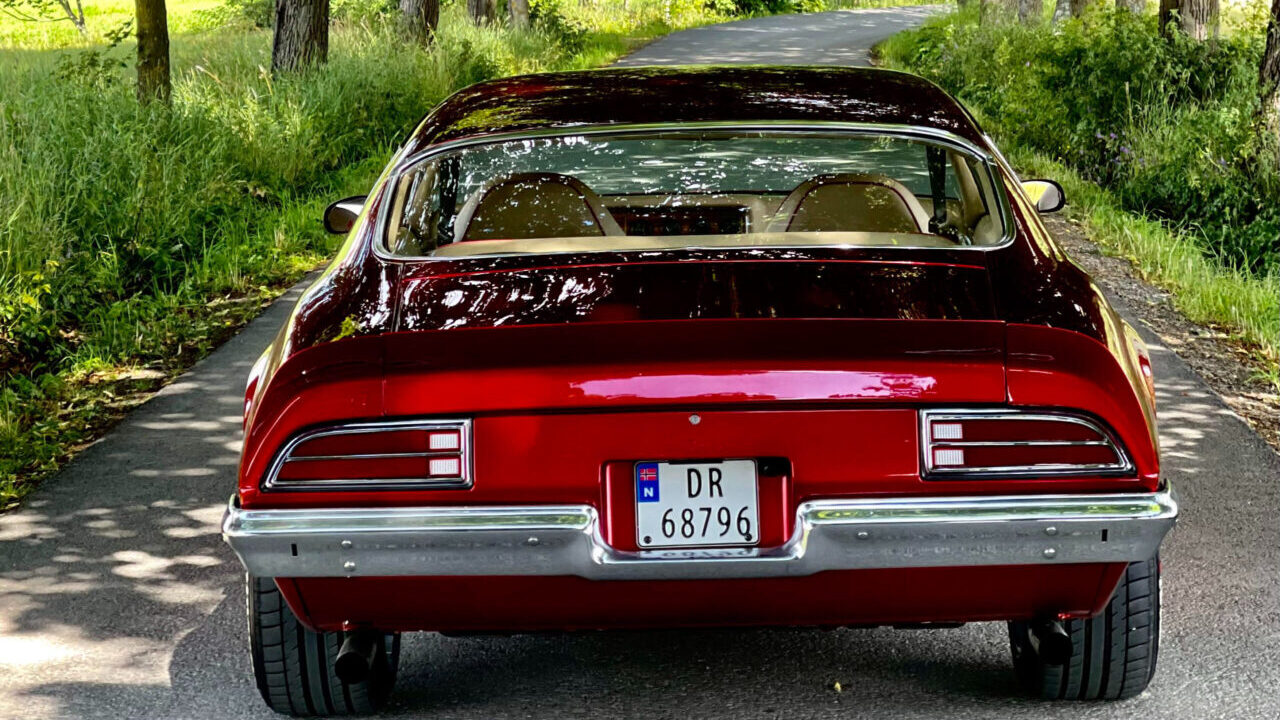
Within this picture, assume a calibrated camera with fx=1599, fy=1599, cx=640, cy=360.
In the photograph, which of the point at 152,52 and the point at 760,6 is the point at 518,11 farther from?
the point at 760,6

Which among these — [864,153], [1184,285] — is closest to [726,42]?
[864,153]

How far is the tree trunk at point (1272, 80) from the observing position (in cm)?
1148

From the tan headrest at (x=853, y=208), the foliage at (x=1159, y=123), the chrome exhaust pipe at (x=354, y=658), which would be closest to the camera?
the chrome exhaust pipe at (x=354, y=658)

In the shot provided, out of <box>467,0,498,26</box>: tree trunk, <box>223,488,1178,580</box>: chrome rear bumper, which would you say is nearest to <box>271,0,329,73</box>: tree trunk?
<box>467,0,498,26</box>: tree trunk

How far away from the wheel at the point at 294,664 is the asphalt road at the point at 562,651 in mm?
166

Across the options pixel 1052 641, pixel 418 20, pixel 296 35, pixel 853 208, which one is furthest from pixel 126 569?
pixel 418 20

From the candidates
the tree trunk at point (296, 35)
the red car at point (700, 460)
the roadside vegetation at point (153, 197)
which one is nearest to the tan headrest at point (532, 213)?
the red car at point (700, 460)

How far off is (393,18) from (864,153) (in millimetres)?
8329

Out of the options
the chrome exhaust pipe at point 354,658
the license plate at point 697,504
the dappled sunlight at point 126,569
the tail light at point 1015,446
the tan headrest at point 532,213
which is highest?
the tan headrest at point 532,213

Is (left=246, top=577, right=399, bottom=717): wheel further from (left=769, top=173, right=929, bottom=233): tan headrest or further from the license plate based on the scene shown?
(left=769, top=173, right=929, bottom=233): tan headrest

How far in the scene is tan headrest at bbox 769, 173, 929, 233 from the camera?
13.8 feet

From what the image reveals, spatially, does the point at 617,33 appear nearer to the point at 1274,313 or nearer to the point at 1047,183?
the point at 1274,313

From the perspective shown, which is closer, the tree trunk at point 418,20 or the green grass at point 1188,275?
the green grass at point 1188,275

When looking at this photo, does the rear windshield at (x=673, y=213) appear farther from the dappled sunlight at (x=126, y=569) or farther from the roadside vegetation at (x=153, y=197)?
the roadside vegetation at (x=153, y=197)
